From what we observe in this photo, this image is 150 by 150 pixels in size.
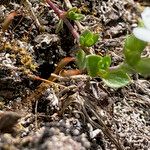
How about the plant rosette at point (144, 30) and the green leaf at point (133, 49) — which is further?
the green leaf at point (133, 49)

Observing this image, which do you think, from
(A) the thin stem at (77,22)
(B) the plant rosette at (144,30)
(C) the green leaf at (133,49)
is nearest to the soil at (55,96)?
(A) the thin stem at (77,22)

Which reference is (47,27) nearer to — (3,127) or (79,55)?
(79,55)

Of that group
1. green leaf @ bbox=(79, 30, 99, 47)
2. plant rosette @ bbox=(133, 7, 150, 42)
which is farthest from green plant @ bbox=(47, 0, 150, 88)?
plant rosette @ bbox=(133, 7, 150, 42)

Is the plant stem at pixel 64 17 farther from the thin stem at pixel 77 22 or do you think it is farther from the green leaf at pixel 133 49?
the green leaf at pixel 133 49

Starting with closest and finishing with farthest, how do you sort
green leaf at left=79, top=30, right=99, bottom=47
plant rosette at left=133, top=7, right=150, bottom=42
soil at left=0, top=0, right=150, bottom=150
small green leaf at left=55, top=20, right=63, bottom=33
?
plant rosette at left=133, top=7, right=150, bottom=42, soil at left=0, top=0, right=150, bottom=150, green leaf at left=79, top=30, right=99, bottom=47, small green leaf at left=55, top=20, right=63, bottom=33

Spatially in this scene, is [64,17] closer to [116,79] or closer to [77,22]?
[77,22]

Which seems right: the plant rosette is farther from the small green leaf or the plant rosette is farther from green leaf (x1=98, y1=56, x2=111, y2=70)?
the small green leaf
